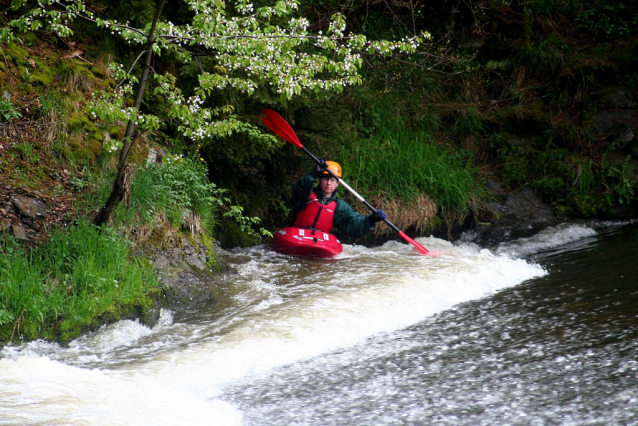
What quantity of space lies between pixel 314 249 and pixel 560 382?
12.5 feet

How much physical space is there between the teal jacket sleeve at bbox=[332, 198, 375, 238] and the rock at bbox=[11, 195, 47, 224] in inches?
143

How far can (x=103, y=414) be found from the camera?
103 inches

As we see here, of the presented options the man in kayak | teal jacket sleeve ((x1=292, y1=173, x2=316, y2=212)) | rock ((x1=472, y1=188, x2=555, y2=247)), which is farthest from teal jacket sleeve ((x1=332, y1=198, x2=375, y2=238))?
rock ((x1=472, y1=188, x2=555, y2=247))

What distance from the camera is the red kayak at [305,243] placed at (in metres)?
6.48

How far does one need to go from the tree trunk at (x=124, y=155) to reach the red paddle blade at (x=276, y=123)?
2.00 m

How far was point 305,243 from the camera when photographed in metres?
6.45

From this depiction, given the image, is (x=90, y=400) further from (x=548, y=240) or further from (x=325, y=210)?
(x=548, y=240)

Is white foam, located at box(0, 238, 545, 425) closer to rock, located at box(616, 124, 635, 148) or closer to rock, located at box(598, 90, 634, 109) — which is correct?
rock, located at box(616, 124, 635, 148)

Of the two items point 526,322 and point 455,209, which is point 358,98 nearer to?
point 455,209

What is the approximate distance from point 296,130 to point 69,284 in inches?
145

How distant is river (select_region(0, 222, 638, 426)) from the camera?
270cm

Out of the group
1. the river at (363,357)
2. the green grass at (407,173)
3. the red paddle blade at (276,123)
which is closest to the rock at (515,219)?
the green grass at (407,173)

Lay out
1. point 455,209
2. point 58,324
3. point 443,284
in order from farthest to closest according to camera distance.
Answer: point 455,209, point 443,284, point 58,324

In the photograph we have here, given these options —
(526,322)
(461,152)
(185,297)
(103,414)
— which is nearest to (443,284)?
(526,322)
